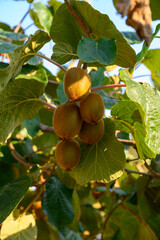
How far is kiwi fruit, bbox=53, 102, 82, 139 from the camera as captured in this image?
794 millimetres

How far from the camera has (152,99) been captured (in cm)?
74

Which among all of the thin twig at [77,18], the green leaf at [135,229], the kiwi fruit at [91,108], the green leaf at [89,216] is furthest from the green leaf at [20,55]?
the green leaf at [89,216]

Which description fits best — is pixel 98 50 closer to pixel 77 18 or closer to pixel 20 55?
pixel 77 18

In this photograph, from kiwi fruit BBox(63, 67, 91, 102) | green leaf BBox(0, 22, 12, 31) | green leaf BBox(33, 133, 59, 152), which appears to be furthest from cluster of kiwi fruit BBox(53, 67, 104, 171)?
green leaf BBox(0, 22, 12, 31)

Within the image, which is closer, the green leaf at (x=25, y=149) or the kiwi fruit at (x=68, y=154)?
the kiwi fruit at (x=68, y=154)

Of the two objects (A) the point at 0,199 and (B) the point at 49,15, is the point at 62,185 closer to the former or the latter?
(A) the point at 0,199

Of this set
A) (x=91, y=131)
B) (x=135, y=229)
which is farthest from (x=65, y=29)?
(x=135, y=229)

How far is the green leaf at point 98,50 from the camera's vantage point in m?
0.72

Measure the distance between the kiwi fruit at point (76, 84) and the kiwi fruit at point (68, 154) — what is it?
6.6 inches

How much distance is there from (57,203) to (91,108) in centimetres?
56

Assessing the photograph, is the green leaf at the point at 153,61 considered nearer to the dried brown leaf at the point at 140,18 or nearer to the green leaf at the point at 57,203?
the green leaf at the point at 57,203

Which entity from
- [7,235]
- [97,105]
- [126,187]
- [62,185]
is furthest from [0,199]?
[126,187]

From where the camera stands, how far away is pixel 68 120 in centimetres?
79

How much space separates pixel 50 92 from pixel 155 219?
930 mm
